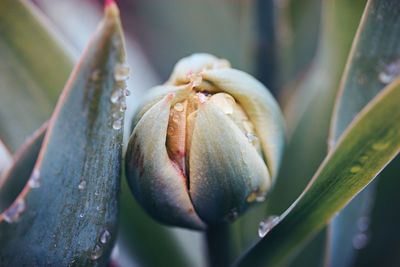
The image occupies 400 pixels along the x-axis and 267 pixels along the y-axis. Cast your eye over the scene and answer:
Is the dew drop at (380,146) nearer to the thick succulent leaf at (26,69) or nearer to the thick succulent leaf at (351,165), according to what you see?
the thick succulent leaf at (351,165)

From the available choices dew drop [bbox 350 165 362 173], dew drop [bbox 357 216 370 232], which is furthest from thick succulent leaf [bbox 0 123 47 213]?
dew drop [bbox 357 216 370 232]

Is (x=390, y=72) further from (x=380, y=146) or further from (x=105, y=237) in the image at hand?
(x=105, y=237)

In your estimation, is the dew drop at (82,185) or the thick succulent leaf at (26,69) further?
the thick succulent leaf at (26,69)

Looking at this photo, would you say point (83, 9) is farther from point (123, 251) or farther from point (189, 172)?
point (189, 172)

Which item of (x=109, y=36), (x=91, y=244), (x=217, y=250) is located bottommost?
(x=217, y=250)

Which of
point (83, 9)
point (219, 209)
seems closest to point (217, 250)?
point (219, 209)

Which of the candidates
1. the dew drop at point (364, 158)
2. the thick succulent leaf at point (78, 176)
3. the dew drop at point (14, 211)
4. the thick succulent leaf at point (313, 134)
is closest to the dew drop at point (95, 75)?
the thick succulent leaf at point (78, 176)
